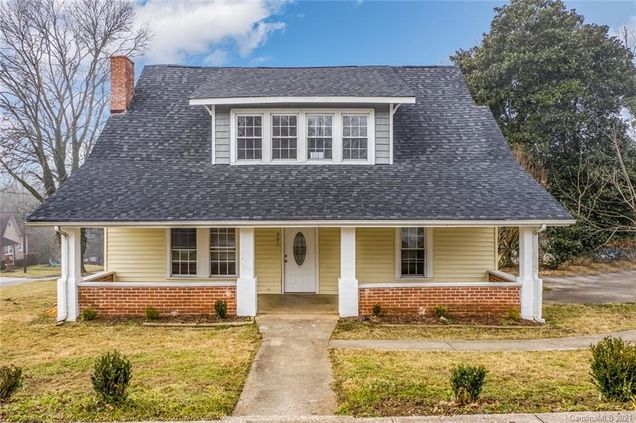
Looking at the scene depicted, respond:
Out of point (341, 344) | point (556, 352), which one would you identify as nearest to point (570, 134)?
point (556, 352)

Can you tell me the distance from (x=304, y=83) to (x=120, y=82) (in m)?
5.69

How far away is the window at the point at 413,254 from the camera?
12.3 metres

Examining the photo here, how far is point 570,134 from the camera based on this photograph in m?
21.8

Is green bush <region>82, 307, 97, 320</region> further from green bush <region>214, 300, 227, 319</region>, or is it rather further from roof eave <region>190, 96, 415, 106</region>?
roof eave <region>190, 96, 415, 106</region>

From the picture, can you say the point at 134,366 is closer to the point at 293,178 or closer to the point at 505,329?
the point at 293,178

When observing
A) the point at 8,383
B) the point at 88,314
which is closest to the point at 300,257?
the point at 88,314

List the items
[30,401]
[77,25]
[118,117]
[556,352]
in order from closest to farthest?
[30,401] → [556,352] → [118,117] → [77,25]

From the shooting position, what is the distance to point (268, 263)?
12.5m

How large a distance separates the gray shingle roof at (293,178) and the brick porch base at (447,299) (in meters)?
1.75

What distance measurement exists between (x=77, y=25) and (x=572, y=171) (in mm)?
27028

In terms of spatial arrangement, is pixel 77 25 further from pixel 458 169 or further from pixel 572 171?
pixel 572 171

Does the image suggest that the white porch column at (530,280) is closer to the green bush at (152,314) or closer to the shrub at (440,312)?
the shrub at (440,312)

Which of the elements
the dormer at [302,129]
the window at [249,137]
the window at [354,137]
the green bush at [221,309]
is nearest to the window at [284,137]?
the dormer at [302,129]

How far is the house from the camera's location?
33.2ft
